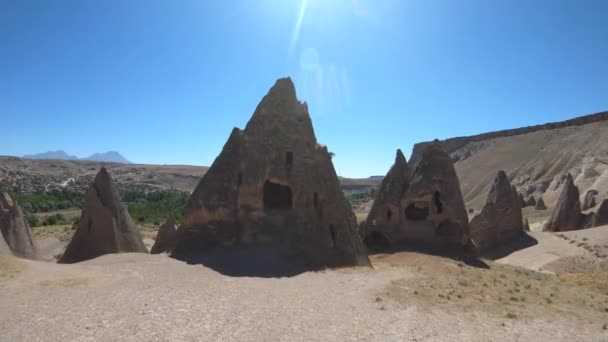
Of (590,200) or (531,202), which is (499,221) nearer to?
(590,200)

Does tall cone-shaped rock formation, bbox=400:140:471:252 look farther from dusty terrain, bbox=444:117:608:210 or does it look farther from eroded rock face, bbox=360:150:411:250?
dusty terrain, bbox=444:117:608:210

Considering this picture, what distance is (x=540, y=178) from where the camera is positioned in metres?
66.9

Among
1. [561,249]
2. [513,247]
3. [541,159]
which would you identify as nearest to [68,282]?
[561,249]

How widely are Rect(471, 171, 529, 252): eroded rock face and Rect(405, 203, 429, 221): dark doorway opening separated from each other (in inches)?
239

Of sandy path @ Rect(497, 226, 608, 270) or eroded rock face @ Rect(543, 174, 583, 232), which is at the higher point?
eroded rock face @ Rect(543, 174, 583, 232)

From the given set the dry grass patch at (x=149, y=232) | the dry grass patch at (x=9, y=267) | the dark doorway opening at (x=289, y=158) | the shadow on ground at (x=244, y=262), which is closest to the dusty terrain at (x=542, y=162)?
the dark doorway opening at (x=289, y=158)

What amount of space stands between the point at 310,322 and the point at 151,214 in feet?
203

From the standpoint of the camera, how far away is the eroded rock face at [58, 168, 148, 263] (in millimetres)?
19312

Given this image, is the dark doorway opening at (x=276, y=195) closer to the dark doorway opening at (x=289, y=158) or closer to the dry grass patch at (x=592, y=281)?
the dark doorway opening at (x=289, y=158)

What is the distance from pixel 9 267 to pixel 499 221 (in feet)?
93.3

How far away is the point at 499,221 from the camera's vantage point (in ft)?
98.9

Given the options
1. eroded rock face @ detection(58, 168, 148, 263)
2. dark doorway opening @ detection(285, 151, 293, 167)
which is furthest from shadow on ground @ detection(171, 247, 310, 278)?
dark doorway opening @ detection(285, 151, 293, 167)

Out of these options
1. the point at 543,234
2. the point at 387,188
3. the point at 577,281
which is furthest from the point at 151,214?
the point at 577,281

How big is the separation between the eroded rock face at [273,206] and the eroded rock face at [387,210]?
23.7 ft
